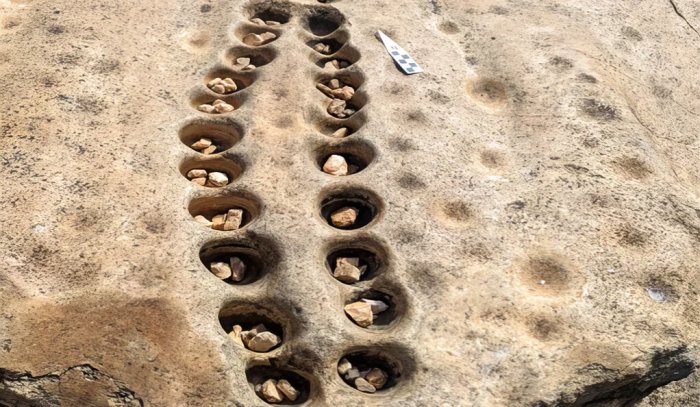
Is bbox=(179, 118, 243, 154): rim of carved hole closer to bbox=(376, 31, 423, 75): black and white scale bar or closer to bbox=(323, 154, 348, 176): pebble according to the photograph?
bbox=(323, 154, 348, 176): pebble

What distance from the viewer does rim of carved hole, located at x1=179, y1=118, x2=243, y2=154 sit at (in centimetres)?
287

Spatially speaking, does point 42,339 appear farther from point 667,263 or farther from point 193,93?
point 667,263

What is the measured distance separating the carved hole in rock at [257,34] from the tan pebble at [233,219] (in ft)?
3.08

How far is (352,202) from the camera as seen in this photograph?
2.69m

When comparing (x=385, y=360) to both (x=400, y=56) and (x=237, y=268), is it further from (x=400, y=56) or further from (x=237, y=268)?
(x=400, y=56)

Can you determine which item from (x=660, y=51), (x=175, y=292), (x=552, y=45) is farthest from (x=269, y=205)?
(x=660, y=51)

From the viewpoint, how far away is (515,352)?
2.27 metres

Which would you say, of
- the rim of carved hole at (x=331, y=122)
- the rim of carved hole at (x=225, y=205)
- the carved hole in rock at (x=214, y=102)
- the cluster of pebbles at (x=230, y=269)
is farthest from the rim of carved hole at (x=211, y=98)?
the cluster of pebbles at (x=230, y=269)

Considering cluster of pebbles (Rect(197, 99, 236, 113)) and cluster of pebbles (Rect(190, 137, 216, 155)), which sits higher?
cluster of pebbles (Rect(197, 99, 236, 113))

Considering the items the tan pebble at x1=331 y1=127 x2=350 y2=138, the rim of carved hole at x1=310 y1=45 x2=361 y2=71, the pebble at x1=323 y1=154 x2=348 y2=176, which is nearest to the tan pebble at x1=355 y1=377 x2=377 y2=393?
the pebble at x1=323 y1=154 x2=348 y2=176

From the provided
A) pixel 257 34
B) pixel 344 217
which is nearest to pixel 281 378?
pixel 344 217

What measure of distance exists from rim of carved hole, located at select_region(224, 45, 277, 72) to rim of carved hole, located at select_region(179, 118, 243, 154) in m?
0.45

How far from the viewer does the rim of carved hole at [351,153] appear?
2826mm

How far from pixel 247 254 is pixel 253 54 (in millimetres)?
1053
